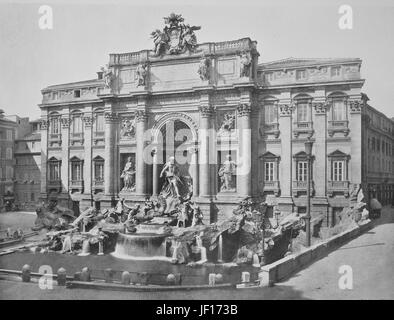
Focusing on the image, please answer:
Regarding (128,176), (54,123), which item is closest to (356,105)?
(128,176)

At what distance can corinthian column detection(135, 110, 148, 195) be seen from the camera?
19.5 metres

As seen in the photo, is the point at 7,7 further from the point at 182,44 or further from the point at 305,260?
the point at 305,260

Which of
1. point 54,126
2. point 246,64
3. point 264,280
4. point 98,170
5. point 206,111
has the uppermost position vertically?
point 246,64

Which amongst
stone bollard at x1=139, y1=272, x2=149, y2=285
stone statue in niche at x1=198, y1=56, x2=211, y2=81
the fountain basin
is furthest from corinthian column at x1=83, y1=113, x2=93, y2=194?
stone bollard at x1=139, y1=272, x2=149, y2=285

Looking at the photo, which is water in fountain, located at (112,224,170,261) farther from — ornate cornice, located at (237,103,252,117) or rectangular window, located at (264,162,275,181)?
ornate cornice, located at (237,103,252,117)

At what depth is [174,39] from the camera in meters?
18.9

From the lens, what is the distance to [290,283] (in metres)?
10.8

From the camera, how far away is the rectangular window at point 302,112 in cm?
1752

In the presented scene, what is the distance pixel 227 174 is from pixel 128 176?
544 centimetres

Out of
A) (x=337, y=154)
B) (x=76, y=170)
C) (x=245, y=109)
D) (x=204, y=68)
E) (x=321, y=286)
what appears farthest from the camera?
(x=76, y=170)

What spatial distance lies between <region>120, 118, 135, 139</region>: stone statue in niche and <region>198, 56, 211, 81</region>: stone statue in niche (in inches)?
180

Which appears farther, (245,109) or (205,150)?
(205,150)

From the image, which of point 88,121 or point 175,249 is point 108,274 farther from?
point 88,121
